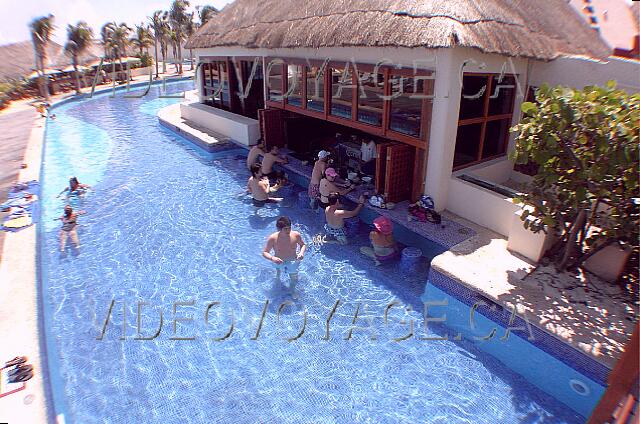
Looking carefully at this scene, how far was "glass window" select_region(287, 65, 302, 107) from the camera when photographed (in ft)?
37.0

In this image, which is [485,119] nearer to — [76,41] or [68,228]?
[68,228]

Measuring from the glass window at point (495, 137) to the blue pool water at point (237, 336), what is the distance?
395 centimetres

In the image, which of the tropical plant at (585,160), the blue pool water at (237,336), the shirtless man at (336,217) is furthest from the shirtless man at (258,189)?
the tropical plant at (585,160)

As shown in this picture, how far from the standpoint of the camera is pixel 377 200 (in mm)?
8453

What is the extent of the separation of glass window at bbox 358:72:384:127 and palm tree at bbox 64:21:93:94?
95.8ft

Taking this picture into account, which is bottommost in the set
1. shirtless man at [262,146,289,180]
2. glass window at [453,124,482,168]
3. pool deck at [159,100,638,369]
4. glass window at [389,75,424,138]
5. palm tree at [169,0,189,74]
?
pool deck at [159,100,638,369]

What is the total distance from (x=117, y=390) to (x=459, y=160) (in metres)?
7.68

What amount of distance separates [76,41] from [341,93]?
29830mm

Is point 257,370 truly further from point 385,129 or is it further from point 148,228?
point 385,129

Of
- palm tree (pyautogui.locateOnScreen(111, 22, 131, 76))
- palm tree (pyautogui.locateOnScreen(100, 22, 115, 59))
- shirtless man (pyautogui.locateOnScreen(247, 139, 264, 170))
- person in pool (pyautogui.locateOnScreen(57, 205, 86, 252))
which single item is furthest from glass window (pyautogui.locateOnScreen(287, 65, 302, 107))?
palm tree (pyautogui.locateOnScreen(100, 22, 115, 59))

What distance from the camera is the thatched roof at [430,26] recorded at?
7039mm

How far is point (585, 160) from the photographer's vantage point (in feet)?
16.3

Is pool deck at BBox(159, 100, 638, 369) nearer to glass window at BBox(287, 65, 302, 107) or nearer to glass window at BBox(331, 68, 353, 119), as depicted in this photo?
glass window at BBox(331, 68, 353, 119)

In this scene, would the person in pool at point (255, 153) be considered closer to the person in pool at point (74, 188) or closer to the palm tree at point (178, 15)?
the person in pool at point (74, 188)
